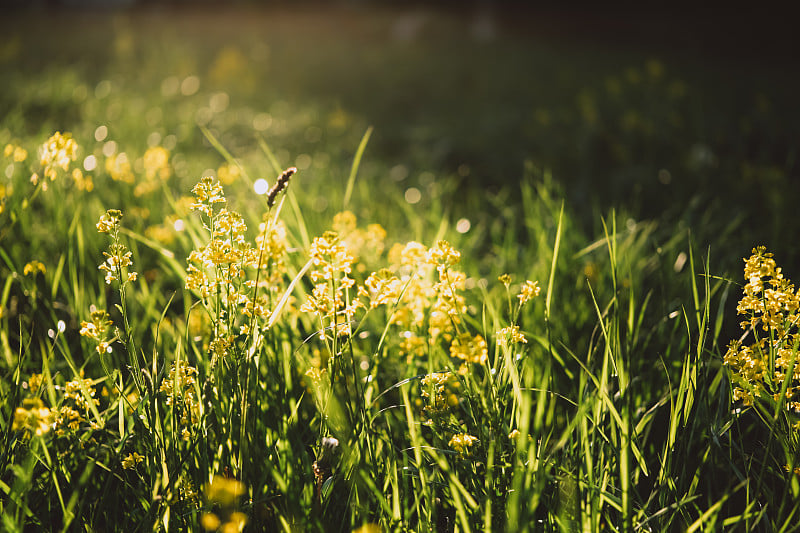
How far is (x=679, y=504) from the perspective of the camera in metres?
0.95

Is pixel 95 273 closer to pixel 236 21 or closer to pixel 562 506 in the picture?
pixel 562 506

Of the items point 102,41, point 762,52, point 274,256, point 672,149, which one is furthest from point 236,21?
point 274,256

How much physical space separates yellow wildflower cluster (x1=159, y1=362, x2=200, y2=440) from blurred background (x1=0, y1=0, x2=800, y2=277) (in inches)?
25.6

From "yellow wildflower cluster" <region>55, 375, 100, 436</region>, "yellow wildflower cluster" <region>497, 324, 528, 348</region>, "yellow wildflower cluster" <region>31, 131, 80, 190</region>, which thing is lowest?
"yellow wildflower cluster" <region>55, 375, 100, 436</region>

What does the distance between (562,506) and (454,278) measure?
0.46 meters

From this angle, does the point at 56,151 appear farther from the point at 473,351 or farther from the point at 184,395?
the point at 473,351

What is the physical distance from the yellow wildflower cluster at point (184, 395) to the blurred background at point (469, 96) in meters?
0.65

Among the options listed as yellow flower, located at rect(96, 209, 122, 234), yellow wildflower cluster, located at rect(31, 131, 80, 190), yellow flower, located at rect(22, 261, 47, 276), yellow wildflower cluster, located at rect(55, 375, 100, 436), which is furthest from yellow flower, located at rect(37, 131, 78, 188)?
yellow wildflower cluster, located at rect(55, 375, 100, 436)

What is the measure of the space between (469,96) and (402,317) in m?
5.71

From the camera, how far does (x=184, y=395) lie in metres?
1.08

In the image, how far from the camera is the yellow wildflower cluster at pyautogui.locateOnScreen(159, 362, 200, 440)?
1039mm

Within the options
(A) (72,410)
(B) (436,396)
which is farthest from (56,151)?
(B) (436,396)

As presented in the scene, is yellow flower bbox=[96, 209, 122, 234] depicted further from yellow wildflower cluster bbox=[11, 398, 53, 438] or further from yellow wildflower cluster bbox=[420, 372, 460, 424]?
yellow wildflower cluster bbox=[420, 372, 460, 424]

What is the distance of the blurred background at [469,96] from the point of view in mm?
3379
